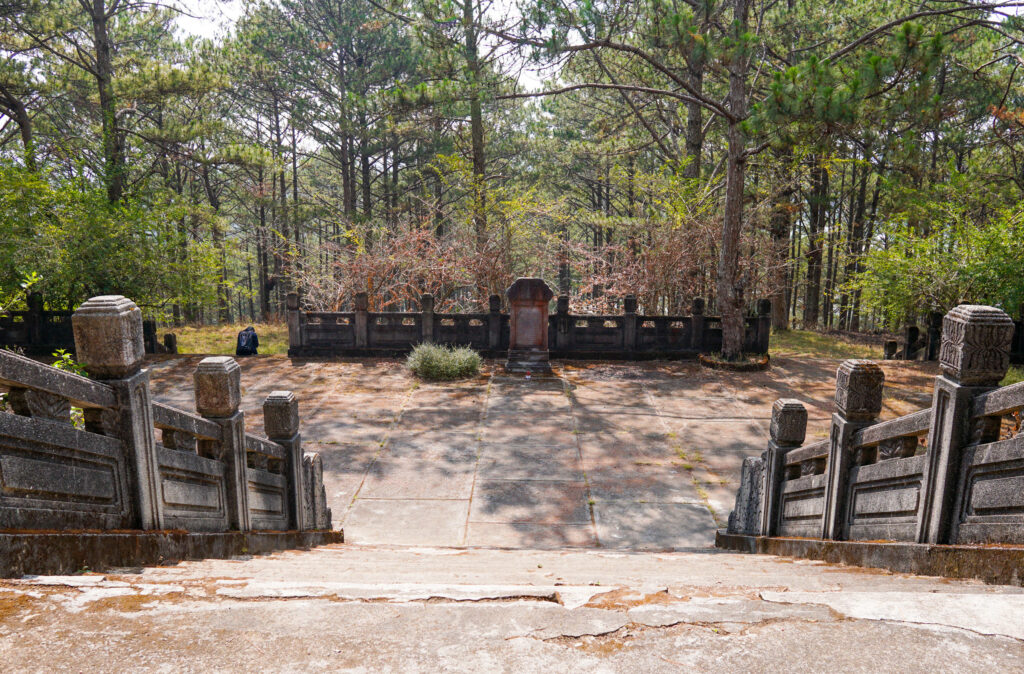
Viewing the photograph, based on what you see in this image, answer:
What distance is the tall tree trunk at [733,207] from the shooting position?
13016 mm

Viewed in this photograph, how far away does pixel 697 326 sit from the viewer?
14969 millimetres

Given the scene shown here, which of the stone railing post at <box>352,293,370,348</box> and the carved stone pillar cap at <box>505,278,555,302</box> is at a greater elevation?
the carved stone pillar cap at <box>505,278,555,302</box>

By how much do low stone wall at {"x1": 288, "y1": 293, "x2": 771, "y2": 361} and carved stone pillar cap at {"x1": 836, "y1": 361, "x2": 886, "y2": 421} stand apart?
421 inches

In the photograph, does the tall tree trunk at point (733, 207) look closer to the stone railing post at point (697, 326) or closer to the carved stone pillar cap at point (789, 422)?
the stone railing post at point (697, 326)

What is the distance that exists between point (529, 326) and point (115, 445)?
36.2 feet

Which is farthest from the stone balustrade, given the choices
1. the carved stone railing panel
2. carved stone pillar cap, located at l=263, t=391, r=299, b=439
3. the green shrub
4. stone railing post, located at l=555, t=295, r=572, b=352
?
stone railing post, located at l=555, t=295, r=572, b=352

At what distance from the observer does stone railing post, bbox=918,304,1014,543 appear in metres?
3.08

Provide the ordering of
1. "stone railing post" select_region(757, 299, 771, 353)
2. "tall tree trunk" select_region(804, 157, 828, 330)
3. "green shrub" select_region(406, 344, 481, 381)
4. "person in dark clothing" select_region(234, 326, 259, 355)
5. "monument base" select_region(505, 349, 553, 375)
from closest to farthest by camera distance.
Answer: "green shrub" select_region(406, 344, 481, 381) → "monument base" select_region(505, 349, 553, 375) → "stone railing post" select_region(757, 299, 771, 353) → "person in dark clothing" select_region(234, 326, 259, 355) → "tall tree trunk" select_region(804, 157, 828, 330)

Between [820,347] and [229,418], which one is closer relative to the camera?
[229,418]

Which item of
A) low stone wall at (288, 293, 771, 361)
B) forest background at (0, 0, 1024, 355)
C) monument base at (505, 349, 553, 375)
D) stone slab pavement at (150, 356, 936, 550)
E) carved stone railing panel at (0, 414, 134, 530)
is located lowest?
stone slab pavement at (150, 356, 936, 550)

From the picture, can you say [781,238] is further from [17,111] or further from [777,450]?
[17,111]

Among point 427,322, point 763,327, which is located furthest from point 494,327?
point 763,327

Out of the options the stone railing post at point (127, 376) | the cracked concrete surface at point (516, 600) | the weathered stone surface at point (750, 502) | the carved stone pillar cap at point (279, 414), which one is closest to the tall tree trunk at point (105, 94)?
the cracked concrete surface at point (516, 600)

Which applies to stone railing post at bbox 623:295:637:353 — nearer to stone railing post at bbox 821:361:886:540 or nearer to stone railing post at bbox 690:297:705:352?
stone railing post at bbox 690:297:705:352
